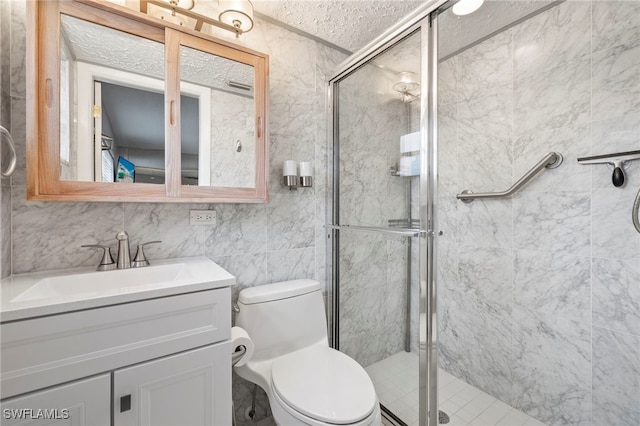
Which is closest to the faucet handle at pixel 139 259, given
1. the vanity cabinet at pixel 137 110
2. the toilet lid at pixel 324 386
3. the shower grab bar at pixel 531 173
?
the vanity cabinet at pixel 137 110

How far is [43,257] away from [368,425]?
1.39 m

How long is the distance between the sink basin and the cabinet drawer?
0.12 m

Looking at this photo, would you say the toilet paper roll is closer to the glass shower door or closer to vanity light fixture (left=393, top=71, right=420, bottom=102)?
the glass shower door

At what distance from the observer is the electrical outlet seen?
136 centimetres

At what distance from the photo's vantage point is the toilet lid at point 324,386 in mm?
958

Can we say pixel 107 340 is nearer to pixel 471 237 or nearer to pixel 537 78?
pixel 471 237

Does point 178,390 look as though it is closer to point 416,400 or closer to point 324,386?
point 324,386

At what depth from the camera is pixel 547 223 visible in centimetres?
146

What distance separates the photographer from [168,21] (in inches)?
47.3

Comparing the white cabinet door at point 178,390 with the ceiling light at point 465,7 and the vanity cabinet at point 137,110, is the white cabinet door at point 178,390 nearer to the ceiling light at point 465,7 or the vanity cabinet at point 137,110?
the vanity cabinet at point 137,110

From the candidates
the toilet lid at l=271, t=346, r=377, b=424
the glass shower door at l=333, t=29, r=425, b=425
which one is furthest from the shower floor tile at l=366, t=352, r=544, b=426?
the toilet lid at l=271, t=346, r=377, b=424

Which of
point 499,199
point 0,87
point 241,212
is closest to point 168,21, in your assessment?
point 0,87

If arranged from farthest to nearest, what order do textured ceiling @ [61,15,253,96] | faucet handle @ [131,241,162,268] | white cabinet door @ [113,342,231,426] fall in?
faucet handle @ [131,241,162,268] < textured ceiling @ [61,15,253,96] < white cabinet door @ [113,342,231,426]

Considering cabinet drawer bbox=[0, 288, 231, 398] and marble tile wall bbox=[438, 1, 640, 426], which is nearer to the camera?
cabinet drawer bbox=[0, 288, 231, 398]
